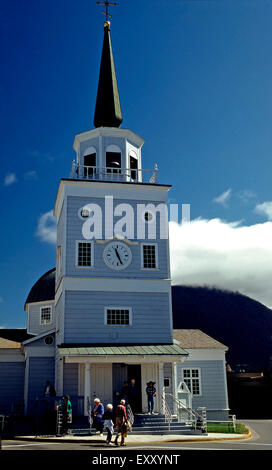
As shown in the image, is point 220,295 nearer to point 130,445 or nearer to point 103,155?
point 103,155

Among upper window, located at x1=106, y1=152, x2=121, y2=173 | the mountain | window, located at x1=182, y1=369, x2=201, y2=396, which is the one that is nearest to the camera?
upper window, located at x1=106, y1=152, x2=121, y2=173

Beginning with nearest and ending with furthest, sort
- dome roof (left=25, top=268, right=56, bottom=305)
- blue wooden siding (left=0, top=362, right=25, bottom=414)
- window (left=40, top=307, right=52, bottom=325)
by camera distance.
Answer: blue wooden siding (left=0, top=362, right=25, bottom=414) → window (left=40, top=307, right=52, bottom=325) → dome roof (left=25, top=268, right=56, bottom=305)

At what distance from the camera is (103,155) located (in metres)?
27.5

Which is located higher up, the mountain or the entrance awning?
the mountain

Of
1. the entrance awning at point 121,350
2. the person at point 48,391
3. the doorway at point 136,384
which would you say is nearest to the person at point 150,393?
the entrance awning at point 121,350

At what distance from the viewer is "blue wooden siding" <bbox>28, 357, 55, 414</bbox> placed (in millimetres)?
28047

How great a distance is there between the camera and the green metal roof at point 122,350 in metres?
23.0

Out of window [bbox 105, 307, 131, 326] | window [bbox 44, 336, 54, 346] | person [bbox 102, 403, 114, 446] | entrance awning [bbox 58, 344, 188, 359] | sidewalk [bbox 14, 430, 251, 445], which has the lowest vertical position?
sidewalk [bbox 14, 430, 251, 445]

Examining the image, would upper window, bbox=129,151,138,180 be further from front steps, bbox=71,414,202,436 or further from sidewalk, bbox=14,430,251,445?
sidewalk, bbox=14,430,251,445

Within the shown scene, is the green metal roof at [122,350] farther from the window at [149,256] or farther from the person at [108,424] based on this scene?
the person at [108,424]

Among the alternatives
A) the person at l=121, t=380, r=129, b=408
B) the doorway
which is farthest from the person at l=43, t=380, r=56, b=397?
the doorway

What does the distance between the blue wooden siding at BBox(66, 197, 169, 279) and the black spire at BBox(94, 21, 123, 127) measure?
5.15 metres

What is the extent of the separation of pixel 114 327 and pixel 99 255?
11.9ft
